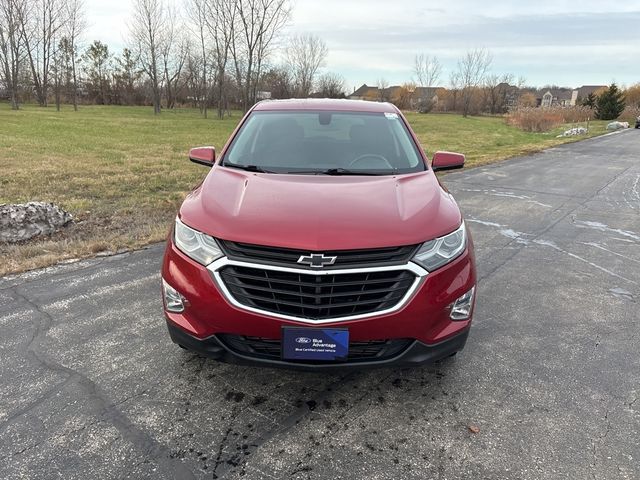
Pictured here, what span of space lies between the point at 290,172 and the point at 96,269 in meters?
2.51

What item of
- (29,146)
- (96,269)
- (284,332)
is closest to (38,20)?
(29,146)

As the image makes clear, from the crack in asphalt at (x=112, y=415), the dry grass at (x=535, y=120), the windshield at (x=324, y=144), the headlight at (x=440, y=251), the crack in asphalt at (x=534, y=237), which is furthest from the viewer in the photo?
the dry grass at (x=535, y=120)

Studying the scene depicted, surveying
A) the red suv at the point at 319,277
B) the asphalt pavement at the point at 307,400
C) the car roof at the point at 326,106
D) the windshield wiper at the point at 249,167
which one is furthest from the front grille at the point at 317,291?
the car roof at the point at 326,106

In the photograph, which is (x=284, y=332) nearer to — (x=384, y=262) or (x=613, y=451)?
(x=384, y=262)

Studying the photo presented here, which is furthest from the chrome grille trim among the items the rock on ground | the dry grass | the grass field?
the dry grass

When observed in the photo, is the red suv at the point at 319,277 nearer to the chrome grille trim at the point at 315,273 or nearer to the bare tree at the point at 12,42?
the chrome grille trim at the point at 315,273

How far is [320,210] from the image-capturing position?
8.28 feet

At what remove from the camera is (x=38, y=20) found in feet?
150

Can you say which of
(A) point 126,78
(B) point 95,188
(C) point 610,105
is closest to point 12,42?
(A) point 126,78

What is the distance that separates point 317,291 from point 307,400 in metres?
0.78

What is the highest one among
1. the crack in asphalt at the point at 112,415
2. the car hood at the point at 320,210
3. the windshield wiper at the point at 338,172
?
the windshield wiper at the point at 338,172

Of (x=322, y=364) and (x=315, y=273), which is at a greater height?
(x=315, y=273)

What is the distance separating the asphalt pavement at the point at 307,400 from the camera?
2.17 m

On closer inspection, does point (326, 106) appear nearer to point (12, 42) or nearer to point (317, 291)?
point (317, 291)
